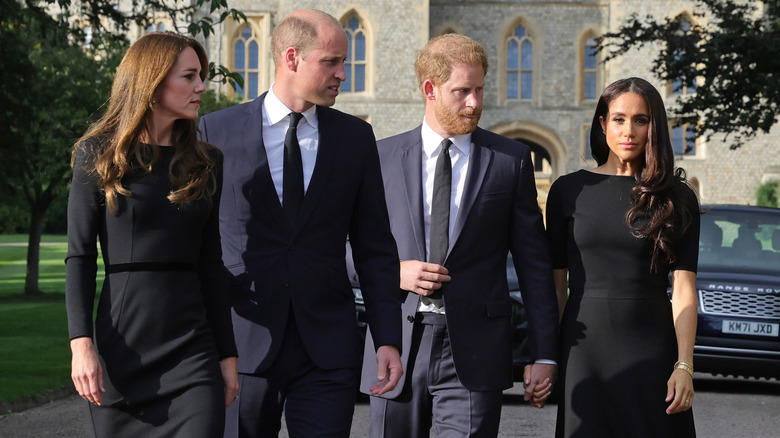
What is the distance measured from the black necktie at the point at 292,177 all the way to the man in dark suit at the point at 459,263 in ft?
2.12

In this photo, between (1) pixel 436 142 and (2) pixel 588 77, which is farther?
(2) pixel 588 77

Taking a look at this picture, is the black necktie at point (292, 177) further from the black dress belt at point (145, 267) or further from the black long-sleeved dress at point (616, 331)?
the black long-sleeved dress at point (616, 331)

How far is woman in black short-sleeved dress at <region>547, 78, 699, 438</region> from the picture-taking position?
4.36 metres

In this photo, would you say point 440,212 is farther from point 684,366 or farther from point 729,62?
point 729,62

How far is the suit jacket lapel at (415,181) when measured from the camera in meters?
4.73

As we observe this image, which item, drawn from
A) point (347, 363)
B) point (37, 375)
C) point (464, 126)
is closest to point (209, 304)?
point (347, 363)

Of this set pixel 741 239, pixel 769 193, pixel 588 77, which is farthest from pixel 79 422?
pixel 588 77

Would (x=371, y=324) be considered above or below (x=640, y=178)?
below

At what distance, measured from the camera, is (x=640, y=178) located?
14.9ft

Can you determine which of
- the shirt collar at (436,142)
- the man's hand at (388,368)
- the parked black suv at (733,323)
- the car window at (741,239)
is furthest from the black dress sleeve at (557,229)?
the car window at (741,239)

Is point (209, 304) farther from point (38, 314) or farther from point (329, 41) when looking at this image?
point (38, 314)

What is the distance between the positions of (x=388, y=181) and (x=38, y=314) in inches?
705

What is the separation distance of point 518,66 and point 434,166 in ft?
152

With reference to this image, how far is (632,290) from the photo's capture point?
443 centimetres
